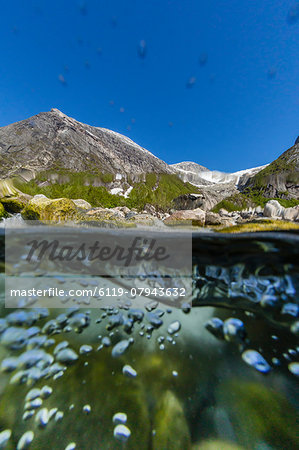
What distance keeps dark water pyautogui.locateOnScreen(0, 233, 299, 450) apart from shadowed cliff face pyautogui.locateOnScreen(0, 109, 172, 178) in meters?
87.1

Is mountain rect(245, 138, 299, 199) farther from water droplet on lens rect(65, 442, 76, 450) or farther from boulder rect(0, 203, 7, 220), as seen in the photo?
water droplet on lens rect(65, 442, 76, 450)

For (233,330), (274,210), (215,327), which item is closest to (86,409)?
(215,327)

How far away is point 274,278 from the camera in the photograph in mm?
3586

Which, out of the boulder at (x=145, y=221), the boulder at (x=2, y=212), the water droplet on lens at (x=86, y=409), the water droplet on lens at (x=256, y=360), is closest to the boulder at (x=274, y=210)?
the boulder at (x=145, y=221)

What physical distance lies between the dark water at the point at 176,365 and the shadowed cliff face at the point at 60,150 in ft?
286

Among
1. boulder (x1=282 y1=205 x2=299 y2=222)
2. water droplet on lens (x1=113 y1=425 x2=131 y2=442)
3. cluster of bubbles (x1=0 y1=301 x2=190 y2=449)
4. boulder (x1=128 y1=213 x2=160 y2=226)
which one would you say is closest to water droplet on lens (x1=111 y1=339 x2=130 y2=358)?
cluster of bubbles (x1=0 y1=301 x2=190 y2=449)

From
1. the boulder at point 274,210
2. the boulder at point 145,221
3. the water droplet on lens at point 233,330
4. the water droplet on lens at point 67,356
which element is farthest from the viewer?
the boulder at point 274,210

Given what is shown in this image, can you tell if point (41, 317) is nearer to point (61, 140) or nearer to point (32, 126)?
point (61, 140)

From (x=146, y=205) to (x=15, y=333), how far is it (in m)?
48.0

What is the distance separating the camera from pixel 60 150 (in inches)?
3718

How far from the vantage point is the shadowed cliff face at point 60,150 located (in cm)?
8281

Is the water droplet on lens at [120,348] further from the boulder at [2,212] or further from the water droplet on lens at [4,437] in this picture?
the boulder at [2,212]

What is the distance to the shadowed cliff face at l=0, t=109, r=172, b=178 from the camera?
82.8 meters

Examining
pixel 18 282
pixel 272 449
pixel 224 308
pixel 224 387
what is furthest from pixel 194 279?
pixel 18 282
